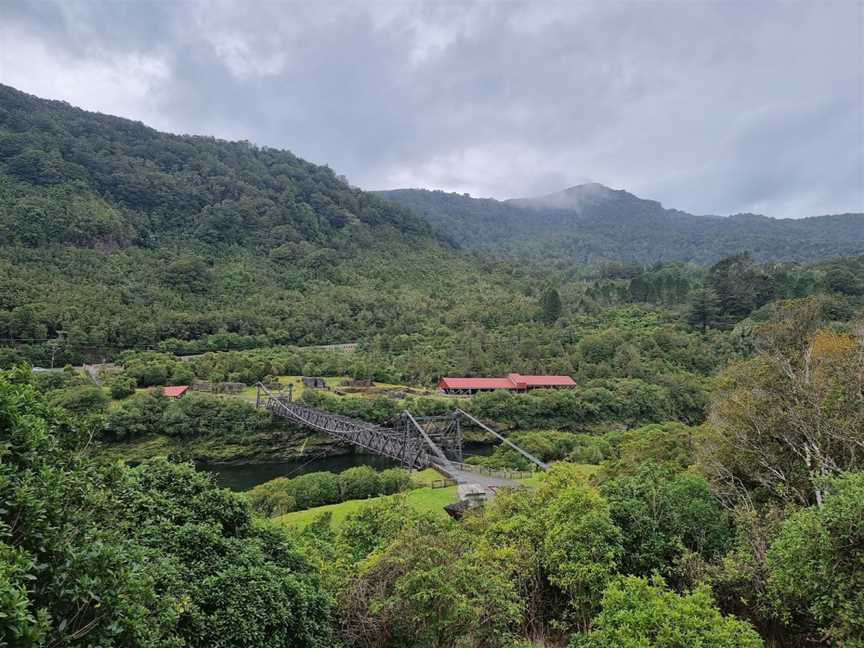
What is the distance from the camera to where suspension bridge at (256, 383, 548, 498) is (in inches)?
811

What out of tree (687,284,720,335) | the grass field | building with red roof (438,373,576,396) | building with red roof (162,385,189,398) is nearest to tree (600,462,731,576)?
the grass field

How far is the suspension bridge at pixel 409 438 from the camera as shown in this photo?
2060 cm

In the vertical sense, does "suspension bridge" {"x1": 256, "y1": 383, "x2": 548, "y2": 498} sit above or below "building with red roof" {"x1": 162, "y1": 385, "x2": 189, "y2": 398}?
below

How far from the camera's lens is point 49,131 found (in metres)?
77.4

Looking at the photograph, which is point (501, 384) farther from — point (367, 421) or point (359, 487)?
point (359, 487)

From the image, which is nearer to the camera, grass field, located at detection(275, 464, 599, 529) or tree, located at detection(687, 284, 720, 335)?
grass field, located at detection(275, 464, 599, 529)

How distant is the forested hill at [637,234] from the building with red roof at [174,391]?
9488 cm

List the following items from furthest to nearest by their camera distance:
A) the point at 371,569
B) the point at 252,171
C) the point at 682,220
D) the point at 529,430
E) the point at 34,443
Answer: the point at 682,220 → the point at 252,171 → the point at 529,430 → the point at 371,569 → the point at 34,443

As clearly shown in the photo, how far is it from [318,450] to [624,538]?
2645 centimetres

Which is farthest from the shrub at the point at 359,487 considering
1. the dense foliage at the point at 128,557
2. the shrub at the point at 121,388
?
the shrub at the point at 121,388

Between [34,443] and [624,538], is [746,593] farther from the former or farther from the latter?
[34,443]

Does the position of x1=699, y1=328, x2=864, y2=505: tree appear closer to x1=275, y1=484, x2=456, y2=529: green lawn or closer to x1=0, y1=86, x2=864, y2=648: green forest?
x1=0, y1=86, x2=864, y2=648: green forest

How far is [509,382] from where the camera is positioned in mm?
43125

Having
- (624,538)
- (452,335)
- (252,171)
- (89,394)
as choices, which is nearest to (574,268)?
(452,335)
